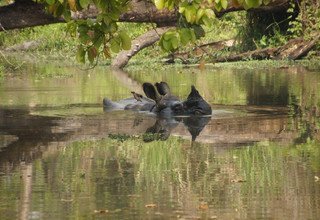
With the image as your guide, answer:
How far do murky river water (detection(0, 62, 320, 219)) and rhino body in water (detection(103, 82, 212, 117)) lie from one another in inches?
9.9

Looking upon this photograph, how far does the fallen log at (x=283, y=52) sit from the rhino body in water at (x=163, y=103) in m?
10.9

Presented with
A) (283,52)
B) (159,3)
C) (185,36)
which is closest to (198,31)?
(185,36)

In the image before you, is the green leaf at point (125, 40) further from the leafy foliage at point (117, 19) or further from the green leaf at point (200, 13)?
the green leaf at point (200, 13)

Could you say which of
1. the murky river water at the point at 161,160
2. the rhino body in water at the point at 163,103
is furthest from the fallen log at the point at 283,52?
the rhino body in water at the point at 163,103

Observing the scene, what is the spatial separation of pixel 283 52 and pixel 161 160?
17741 millimetres

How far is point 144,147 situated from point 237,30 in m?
18.9

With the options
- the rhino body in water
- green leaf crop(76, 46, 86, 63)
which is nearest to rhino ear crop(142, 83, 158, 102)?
the rhino body in water

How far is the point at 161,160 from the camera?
10.4 meters

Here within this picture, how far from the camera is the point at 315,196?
27.0ft

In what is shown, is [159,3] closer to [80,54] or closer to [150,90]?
[80,54]

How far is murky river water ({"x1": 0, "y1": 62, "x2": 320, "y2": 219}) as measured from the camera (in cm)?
792

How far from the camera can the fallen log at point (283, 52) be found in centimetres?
2728

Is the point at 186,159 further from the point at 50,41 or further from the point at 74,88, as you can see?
the point at 50,41

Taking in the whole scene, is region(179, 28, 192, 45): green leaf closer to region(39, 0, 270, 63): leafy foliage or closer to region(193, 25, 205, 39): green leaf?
region(39, 0, 270, 63): leafy foliage
